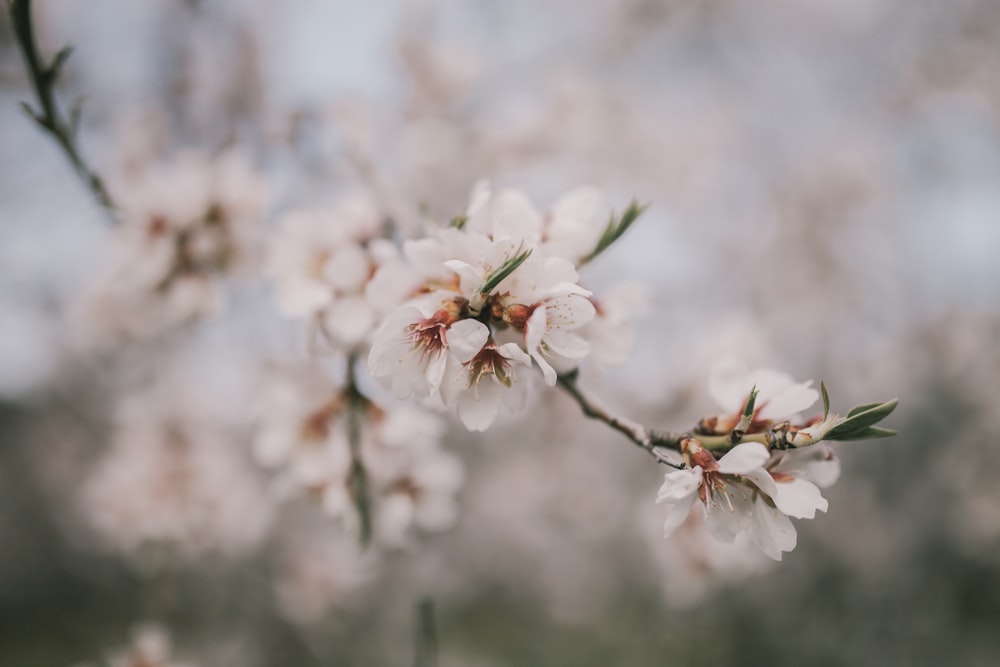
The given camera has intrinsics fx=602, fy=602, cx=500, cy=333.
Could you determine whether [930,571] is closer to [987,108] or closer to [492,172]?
[987,108]

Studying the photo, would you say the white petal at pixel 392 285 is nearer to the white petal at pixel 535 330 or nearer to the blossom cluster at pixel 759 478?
the white petal at pixel 535 330

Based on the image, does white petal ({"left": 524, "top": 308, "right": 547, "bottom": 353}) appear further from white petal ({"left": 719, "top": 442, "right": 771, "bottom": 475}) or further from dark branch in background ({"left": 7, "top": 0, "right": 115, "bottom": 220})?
dark branch in background ({"left": 7, "top": 0, "right": 115, "bottom": 220})

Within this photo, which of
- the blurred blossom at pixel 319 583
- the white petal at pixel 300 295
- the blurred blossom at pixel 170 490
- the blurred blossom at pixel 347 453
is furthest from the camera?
the blurred blossom at pixel 319 583

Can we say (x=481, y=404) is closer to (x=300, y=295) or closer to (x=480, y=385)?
(x=480, y=385)

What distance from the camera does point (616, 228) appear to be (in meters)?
0.82

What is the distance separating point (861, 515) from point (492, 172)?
11.1 ft

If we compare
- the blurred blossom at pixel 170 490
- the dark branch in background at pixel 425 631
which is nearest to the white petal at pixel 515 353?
the dark branch in background at pixel 425 631

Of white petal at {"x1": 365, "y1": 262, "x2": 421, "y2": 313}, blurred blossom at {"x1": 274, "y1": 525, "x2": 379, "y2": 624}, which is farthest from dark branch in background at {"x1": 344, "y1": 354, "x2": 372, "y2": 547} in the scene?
blurred blossom at {"x1": 274, "y1": 525, "x2": 379, "y2": 624}

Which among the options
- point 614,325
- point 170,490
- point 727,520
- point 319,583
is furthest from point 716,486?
point 319,583

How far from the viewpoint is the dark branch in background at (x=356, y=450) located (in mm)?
1048

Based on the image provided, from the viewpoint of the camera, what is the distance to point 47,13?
9.23ft

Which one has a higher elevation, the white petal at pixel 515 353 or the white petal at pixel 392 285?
the white petal at pixel 392 285

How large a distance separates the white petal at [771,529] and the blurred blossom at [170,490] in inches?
76.3

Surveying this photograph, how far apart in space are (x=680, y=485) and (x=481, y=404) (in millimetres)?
245
